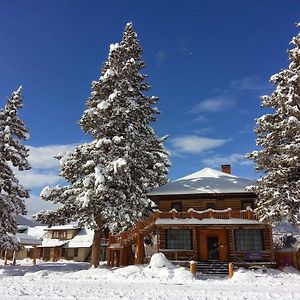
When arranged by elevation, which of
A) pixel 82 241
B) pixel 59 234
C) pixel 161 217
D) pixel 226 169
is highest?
pixel 226 169

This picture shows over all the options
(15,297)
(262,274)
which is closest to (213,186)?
(262,274)

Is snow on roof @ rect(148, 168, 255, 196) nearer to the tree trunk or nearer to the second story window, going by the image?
the second story window

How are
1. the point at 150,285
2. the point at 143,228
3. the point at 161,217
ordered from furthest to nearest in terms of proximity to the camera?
the point at 161,217 → the point at 143,228 → the point at 150,285

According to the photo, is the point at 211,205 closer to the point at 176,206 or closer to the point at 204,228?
the point at 204,228

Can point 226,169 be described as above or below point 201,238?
above

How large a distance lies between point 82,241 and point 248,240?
34858mm

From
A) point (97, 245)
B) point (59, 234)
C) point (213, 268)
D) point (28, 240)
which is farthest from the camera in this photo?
point (59, 234)

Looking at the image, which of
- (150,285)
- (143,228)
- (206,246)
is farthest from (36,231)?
(150,285)

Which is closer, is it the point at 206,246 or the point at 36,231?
the point at 206,246

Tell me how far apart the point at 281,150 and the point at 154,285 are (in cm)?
1267

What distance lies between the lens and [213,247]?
31922mm

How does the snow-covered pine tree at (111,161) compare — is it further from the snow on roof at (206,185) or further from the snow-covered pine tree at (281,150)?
the snow-covered pine tree at (281,150)

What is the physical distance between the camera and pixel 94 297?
13656 millimetres

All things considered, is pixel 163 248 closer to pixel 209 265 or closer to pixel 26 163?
pixel 209 265
